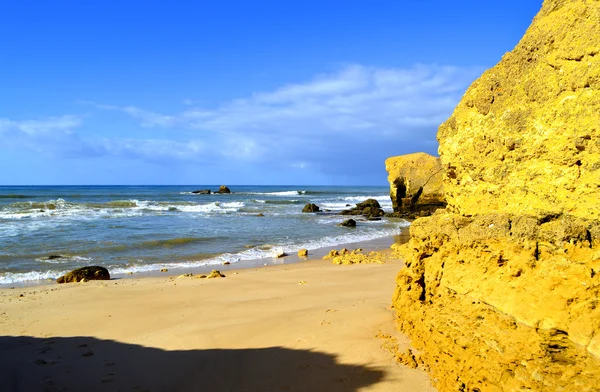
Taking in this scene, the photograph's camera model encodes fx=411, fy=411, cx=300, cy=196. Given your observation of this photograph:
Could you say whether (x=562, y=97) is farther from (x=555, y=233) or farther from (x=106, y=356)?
(x=106, y=356)

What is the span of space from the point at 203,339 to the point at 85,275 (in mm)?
6113

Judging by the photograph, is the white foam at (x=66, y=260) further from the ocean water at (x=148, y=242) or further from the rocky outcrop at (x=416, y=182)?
the rocky outcrop at (x=416, y=182)

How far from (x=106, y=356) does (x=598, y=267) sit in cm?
511

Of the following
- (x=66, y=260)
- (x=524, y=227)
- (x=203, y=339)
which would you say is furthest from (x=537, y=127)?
(x=66, y=260)

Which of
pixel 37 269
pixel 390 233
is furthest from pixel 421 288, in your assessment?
pixel 390 233

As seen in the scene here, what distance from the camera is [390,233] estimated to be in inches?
779

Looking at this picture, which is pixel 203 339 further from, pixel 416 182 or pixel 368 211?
pixel 368 211

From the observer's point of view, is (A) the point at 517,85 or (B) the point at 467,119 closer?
(A) the point at 517,85

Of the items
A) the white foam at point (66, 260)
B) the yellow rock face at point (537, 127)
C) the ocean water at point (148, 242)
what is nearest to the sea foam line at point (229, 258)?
the ocean water at point (148, 242)

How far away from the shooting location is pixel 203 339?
5.30m

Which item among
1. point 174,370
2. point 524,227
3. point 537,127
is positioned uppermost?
point 537,127

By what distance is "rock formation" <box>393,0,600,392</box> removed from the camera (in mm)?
2936

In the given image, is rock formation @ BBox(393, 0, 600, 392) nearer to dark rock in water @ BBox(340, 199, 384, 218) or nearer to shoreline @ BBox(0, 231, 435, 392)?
shoreline @ BBox(0, 231, 435, 392)

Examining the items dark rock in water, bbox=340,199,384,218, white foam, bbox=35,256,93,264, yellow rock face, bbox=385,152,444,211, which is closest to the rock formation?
white foam, bbox=35,256,93,264
